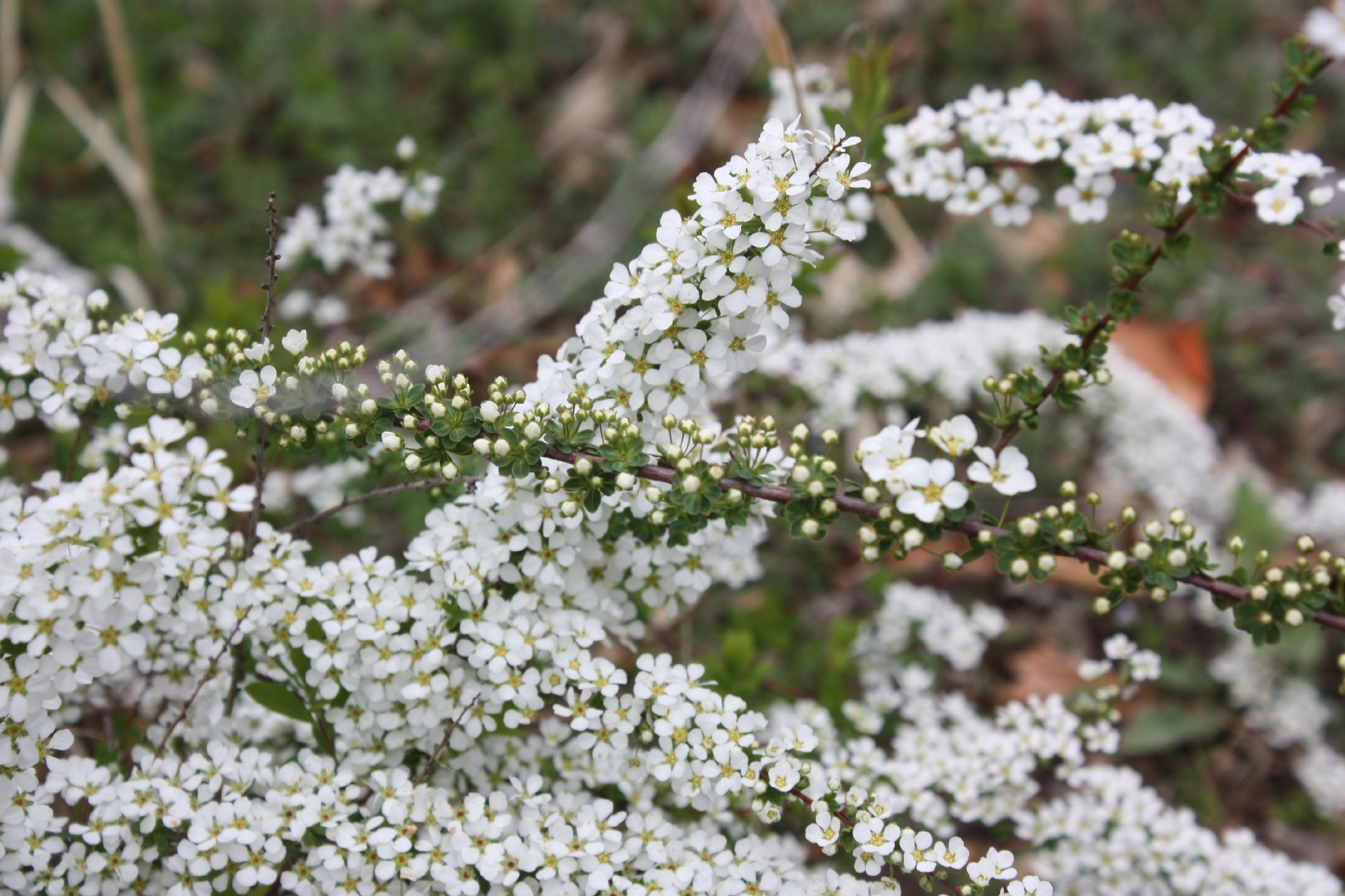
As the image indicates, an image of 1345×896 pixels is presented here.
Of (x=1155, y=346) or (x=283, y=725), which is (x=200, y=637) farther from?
(x=1155, y=346)

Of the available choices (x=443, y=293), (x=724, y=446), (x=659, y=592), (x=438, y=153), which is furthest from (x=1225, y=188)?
(x=438, y=153)

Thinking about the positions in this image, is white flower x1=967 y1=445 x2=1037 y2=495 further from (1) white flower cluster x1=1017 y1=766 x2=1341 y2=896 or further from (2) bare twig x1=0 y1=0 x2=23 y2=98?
(2) bare twig x1=0 y1=0 x2=23 y2=98

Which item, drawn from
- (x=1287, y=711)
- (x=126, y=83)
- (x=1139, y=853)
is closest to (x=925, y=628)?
(x=1139, y=853)

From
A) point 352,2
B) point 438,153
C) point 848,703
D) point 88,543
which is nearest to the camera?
point 88,543

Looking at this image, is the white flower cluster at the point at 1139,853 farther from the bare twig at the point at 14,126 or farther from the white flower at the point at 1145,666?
the bare twig at the point at 14,126

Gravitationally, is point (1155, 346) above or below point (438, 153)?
below

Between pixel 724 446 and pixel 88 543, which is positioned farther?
pixel 724 446

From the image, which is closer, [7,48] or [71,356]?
[71,356]

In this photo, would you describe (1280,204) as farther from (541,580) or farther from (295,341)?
(295,341)
